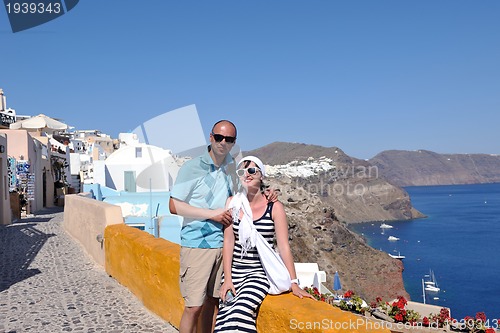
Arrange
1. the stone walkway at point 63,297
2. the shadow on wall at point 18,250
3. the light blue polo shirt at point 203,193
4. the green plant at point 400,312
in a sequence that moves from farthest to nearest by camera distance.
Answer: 1. the shadow on wall at point 18,250
2. the green plant at point 400,312
3. the stone walkway at point 63,297
4. the light blue polo shirt at point 203,193

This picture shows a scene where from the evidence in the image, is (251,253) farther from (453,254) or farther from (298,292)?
(453,254)

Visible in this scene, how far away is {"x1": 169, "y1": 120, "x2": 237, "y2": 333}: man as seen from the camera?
3.21 metres

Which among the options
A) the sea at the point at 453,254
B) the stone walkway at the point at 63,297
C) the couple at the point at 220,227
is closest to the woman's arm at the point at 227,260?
the couple at the point at 220,227

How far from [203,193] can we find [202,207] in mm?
107

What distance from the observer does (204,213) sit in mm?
3129

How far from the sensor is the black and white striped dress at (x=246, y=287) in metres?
2.82

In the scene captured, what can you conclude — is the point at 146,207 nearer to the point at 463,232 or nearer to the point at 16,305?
the point at 16,305

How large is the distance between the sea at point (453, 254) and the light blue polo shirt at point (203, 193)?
43.8m

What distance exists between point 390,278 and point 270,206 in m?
49.8

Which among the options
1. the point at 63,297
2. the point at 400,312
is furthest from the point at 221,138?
the point at 400,312

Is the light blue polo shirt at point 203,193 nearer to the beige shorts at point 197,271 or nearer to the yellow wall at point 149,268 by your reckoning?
the beige shorts at point 197,271

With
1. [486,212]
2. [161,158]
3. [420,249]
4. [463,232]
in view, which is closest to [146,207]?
[161,158]

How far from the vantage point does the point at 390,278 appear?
48.8 meters

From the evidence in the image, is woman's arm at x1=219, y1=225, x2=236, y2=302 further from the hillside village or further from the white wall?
the white wall
